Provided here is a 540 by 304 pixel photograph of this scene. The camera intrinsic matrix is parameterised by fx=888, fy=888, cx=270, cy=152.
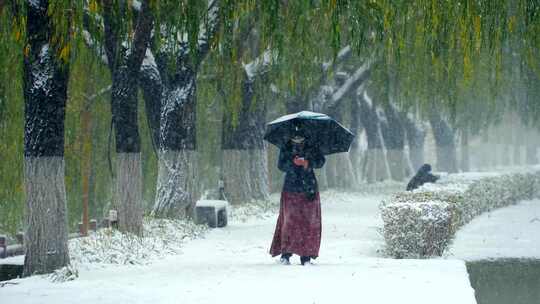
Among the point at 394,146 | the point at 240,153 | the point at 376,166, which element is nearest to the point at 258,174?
the point at 240,153

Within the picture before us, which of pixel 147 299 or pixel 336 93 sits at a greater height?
pixel 336 93

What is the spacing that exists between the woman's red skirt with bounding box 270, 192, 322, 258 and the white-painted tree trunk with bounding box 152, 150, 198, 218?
6.89 metres

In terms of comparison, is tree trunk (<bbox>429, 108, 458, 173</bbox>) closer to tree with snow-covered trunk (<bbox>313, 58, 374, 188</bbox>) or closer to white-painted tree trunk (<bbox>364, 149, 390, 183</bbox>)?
white-painted tree trunk (<bbox>364, 149, 390, 183</bbox>)

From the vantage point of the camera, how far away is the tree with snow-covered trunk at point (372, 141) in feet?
131

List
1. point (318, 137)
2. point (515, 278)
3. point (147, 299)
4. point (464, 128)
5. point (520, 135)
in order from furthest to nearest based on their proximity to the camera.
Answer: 1. point (520, 135)
2. point (464, 128)
3. point (515, 278)
4. point (318, 137)
5. point (147, 299)

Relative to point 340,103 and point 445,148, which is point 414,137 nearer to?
point 445,148

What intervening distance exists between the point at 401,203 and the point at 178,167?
19.2 ft

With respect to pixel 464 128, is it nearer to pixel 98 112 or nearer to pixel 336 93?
pixel 336 93

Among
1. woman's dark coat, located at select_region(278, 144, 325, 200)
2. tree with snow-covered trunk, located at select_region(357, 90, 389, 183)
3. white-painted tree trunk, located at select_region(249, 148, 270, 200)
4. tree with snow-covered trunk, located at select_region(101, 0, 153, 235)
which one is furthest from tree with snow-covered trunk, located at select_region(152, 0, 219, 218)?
tree with snow-covered trunk, located at select_region(357, 90, 389, 183)

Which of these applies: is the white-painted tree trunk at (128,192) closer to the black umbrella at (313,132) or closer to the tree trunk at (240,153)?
the black umbrella at (313,132)

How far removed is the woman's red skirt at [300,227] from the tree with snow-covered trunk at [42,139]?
9.48 ft

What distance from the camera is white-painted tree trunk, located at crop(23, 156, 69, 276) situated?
1106cm

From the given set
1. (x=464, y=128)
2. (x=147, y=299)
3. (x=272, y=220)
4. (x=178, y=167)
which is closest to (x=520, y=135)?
(x=464, y=128)

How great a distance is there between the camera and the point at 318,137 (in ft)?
39.2
